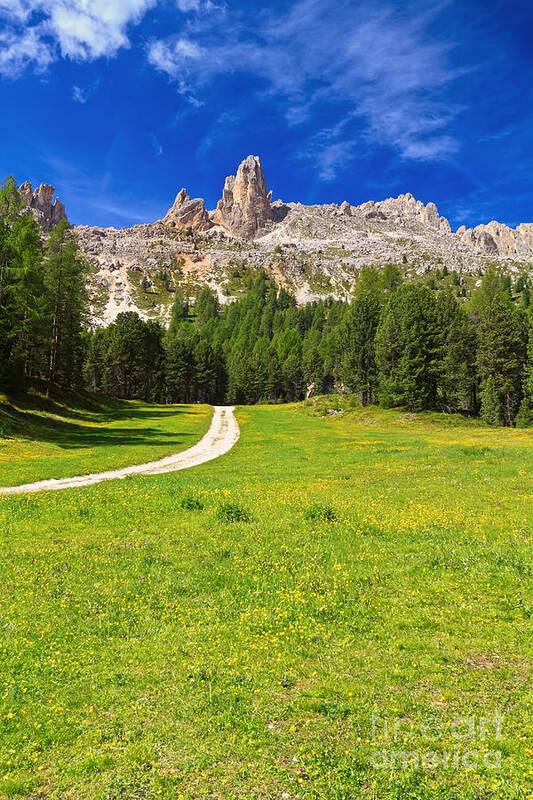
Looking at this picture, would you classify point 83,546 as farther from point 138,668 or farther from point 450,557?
point 450,557

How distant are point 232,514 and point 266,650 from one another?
7855 millimetres

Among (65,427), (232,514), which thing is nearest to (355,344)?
(65,427)

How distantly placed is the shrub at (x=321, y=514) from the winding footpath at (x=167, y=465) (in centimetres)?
1334

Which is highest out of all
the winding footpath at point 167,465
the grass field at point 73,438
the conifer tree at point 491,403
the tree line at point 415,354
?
the tree line at point 415,354

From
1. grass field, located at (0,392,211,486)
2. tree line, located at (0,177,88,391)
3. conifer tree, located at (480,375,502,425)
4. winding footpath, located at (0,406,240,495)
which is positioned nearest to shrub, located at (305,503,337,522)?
winding footpath, located at (0,406,240,495)

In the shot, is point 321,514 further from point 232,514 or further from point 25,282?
point 25,282

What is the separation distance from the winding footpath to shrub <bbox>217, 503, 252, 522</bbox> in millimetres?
10199

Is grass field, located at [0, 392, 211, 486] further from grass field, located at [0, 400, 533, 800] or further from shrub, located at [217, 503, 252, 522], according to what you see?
shrub, located at [217, 503, 252, 522]

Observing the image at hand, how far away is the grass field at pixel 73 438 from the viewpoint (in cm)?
2661

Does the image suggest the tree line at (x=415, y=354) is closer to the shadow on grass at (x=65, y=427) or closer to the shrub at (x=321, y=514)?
the shadow on grass at (x=65, y=427)

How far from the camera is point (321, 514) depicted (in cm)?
1580

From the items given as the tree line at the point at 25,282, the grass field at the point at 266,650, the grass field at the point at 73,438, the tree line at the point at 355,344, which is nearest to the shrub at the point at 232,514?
the grass field at the point at 266,650

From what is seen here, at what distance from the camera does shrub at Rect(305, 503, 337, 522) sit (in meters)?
15.5

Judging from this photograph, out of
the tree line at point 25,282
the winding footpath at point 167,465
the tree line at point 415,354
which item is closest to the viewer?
the winding footpath at point 167,465
